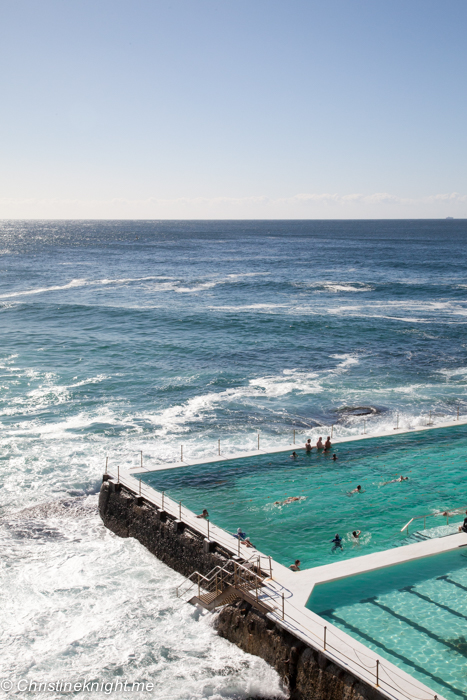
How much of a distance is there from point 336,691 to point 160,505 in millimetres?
11800

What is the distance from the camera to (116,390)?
47031 millimetres

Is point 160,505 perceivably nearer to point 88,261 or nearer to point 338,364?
point 338,364

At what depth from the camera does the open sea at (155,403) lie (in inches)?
772

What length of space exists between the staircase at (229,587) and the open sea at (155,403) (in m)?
0.70

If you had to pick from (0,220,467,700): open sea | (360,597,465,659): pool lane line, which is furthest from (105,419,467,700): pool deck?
(0,220,467,700): open sea

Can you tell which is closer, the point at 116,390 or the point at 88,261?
the point at 116,390

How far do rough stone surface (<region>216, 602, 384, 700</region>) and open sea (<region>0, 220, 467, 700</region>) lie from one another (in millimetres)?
508

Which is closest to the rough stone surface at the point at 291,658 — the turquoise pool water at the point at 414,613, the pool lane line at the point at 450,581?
the turquoise pool water at the point at 414,613

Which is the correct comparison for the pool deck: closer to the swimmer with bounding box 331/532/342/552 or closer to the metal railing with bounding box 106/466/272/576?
the metal railing with bounding box 106/466/272/576

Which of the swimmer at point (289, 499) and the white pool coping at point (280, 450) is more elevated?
the white pool coping at point (280, 450)

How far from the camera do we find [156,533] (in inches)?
985

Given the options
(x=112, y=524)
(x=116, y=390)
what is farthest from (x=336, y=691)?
(x=116, y=390)

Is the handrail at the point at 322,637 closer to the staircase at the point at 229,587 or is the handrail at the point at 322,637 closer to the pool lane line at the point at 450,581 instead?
the staircase at the point at 229,587

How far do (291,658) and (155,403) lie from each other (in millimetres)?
28358
